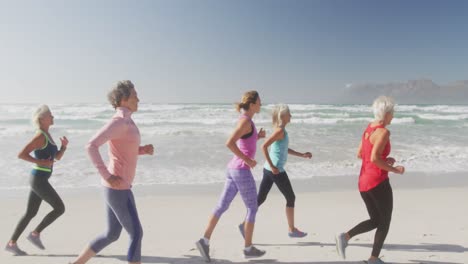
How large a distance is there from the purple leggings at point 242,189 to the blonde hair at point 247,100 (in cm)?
67

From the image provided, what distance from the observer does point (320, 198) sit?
6.81 metres

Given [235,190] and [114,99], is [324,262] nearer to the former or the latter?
[235,190]

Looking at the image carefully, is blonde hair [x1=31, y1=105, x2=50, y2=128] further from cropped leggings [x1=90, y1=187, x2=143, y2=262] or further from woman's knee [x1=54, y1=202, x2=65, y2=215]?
cropped leggings [x1=90, y1=187, x2=143, y2=262]

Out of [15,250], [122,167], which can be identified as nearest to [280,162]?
[122,167]

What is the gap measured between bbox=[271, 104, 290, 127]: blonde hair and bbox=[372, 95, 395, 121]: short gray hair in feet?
3.79

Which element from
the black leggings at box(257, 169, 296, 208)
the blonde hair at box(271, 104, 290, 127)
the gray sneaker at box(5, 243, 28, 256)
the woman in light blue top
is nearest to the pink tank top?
the woman in light blue top

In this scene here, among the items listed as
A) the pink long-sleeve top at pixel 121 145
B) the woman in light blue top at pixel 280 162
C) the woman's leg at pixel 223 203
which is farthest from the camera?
the woman in light blue top at pixel 280 162

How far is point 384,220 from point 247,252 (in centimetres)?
146

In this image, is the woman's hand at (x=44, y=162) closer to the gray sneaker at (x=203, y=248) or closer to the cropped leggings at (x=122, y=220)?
the cropped leggings at (x=122, y=220)

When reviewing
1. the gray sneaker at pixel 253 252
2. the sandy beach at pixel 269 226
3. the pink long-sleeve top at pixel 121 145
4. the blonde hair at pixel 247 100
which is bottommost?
the sandy beach at pixel 269 226

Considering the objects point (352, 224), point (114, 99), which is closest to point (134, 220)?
point (114, 99)

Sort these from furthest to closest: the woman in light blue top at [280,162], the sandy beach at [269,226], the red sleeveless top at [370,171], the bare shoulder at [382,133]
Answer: the woman in light blue top at [280,162] < the sandy beach at [269,226] < the red sleeveless top at [370,171] < the bare shoulder at [382,133]

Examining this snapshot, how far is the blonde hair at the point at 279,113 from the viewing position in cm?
443

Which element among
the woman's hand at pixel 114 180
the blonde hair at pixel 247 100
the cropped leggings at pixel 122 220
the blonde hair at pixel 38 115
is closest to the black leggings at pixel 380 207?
the blonde hair at pixel 247 100
